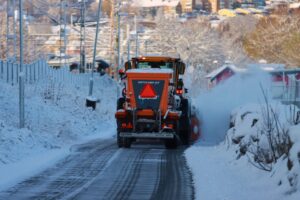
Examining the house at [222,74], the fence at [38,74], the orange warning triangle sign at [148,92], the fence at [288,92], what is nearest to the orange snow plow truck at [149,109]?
the orange warning triangle sign at [148,92]

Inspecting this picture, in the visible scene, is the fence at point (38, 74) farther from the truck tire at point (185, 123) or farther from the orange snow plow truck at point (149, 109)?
the truck tire at point (185, 123)

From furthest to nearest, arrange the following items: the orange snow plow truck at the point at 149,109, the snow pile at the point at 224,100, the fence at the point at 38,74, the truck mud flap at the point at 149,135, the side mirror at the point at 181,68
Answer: the fence at the point at 38,74
the snow pile at the point at 224,100
the side mirror at the point at 181,68
the orange snow plow truck at the point at 149,109
the truck mud flap at the point at 149,135

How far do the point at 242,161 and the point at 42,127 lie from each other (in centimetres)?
1141

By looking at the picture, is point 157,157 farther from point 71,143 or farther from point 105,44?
point 105,44

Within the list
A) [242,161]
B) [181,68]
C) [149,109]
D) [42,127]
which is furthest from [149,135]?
[242,161]

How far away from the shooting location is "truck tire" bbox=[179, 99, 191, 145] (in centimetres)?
2509

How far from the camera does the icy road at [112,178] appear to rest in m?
13.8

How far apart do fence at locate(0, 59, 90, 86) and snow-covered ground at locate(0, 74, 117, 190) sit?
29.9 inches

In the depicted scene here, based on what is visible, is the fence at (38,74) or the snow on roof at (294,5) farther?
the snow on roof at (294,5)

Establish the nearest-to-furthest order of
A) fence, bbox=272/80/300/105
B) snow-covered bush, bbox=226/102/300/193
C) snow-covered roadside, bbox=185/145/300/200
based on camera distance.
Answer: snow-covered bush, bbox=226/102/300/193 < snow-covered roadside, bbox=185/145/300/200 < fence, bbox=272/80/300/105

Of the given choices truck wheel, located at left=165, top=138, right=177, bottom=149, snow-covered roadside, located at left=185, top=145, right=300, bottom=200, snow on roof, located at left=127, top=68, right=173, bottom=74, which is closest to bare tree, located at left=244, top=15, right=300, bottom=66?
snow on roof, located at left=127, top=68, right=173, bottom=74

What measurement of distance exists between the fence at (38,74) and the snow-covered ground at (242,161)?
12.2 meters

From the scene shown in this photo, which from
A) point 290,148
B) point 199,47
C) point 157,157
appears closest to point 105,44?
point 199,47

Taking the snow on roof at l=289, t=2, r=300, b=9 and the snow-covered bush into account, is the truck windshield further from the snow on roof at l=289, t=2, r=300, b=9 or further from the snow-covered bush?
the snow on roof at l=289, t=2, r=300, b=9
